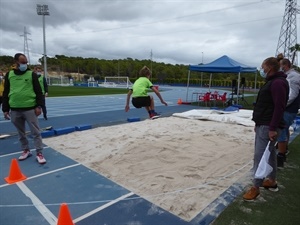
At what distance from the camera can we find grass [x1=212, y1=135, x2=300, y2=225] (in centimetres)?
270

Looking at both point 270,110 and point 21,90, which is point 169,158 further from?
point 21,90

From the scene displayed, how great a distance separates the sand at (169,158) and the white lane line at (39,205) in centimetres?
108

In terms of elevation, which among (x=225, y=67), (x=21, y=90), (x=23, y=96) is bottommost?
(x=23, y=96)

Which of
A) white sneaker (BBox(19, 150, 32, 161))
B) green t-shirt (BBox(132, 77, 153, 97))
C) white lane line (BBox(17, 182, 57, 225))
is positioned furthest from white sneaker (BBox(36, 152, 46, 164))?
green t-shirt (BBox(132, 77, 153, 97))

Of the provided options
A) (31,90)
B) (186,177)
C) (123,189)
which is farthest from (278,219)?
(31,90)

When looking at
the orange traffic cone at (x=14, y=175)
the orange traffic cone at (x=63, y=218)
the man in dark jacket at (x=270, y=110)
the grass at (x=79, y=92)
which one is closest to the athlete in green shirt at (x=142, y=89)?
the orange traffic cone at (x=14, y=175)

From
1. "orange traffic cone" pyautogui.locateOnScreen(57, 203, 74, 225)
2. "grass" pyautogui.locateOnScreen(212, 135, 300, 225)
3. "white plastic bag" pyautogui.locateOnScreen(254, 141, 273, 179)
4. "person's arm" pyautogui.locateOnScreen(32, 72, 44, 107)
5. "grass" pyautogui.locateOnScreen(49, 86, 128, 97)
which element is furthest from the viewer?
"grass" pyautogui.locateOnScreen(49, 86, 128, 97)

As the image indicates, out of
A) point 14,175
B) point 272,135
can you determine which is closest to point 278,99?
point 272,135

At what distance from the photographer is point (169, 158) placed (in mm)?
4668

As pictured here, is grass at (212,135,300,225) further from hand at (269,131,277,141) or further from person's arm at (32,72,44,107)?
person's arm at (32,72,44,107)

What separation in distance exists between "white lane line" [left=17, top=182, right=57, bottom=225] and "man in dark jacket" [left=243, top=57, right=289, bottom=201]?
7.61ft

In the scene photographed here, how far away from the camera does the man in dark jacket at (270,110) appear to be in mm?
2873

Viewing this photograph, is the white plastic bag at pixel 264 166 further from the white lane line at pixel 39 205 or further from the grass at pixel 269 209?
the white lane line at pixel 39 205

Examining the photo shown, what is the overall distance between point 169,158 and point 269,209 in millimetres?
2020
